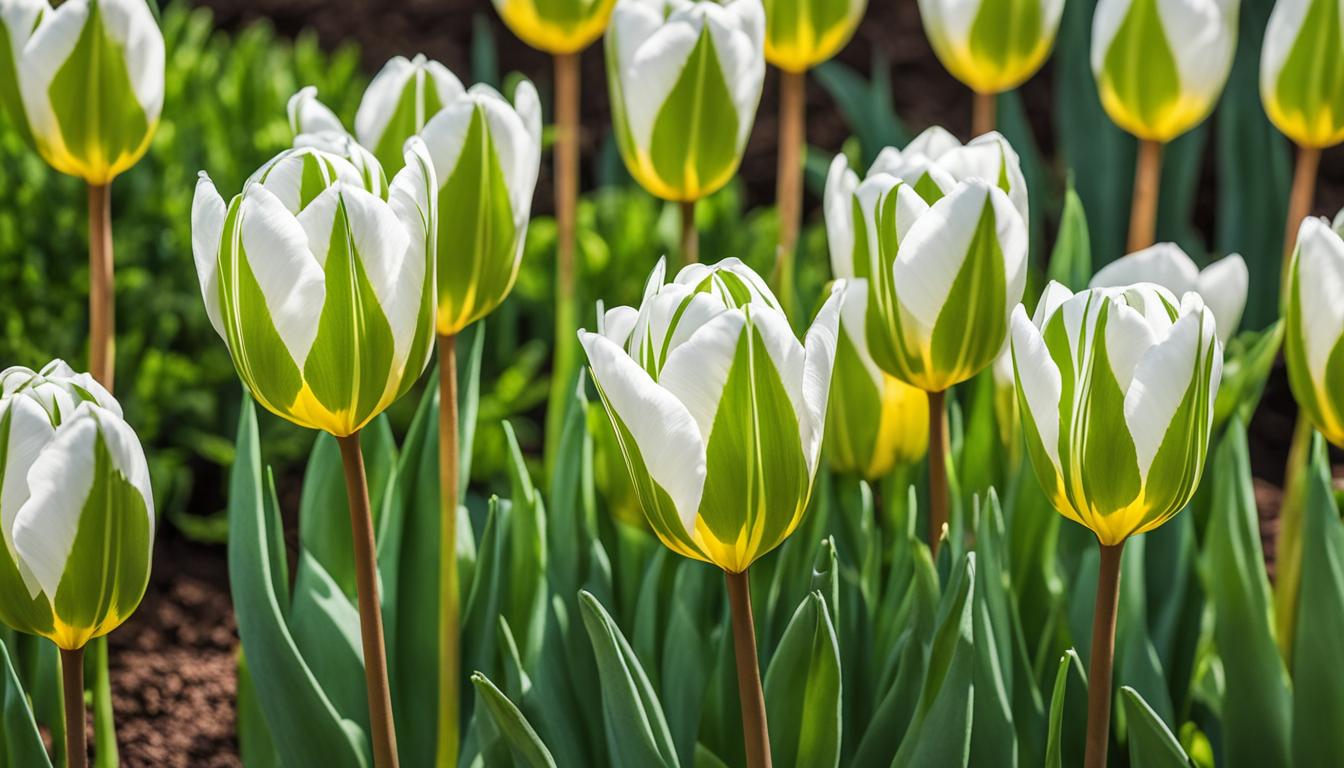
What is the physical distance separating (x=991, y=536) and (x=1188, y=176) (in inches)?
52.3

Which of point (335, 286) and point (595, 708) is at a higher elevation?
point (335, 286)

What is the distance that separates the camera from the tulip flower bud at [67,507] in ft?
3.03

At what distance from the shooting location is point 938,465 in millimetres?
1253

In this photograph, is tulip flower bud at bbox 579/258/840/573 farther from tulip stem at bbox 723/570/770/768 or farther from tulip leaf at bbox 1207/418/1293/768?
tulip leaf at bbox 1207/418/1293/768

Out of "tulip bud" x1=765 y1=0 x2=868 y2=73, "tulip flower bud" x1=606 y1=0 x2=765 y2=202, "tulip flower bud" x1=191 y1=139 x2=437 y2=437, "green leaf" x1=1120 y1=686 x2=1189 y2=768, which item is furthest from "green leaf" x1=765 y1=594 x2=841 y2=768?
"tulip bud" x1=765 y1=0 x2=868 y2=73

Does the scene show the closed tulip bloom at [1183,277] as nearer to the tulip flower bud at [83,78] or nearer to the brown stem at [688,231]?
the brown stem at [688,231]

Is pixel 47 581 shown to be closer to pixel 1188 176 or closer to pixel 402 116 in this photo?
pixel 402 116

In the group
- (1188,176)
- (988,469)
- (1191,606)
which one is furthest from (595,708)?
(1188,176)

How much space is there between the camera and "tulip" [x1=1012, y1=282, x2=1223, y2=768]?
916mm

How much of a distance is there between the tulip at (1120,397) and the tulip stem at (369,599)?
39 cm

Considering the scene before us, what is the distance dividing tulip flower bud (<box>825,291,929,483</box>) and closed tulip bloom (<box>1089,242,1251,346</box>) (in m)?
0.18

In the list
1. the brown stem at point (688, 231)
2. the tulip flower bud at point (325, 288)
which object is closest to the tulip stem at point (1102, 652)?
the tulip flower bud at point (325, 288)

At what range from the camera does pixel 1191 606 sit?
146cm

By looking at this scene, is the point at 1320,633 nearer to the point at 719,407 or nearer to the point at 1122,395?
the point at 1122,395
